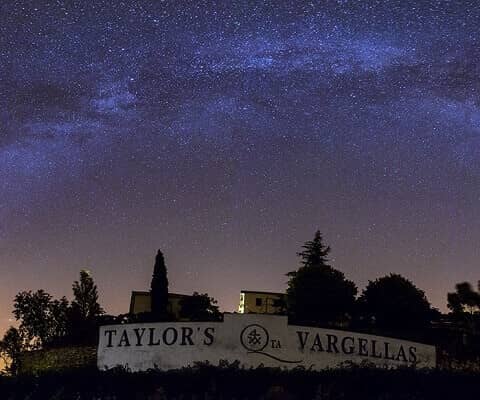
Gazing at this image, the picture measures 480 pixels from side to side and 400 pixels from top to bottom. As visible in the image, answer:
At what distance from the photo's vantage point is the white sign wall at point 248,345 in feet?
92.9

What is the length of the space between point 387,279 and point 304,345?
88.5 feet

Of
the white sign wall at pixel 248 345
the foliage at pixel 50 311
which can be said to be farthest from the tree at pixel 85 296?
the white sign wall at pixel 248 345

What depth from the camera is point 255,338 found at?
93.2ft

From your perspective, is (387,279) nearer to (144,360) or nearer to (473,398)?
(144,360)

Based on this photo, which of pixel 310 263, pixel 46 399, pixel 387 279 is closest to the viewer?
pixel 46 399

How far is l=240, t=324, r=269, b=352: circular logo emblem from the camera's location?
1116 inches

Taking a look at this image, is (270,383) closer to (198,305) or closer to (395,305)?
(395,305)

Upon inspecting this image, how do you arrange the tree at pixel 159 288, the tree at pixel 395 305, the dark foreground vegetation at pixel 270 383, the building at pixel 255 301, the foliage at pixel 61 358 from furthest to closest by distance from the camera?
the building at pixel 255 301, the tree at pixel 159 288, the tree at pixel 395 305, the foliage at pixel 61 358, the dark foreground vegetation at pixel 270 383

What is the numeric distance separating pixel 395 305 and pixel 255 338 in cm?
2439

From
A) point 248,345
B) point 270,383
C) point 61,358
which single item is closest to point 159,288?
point 61,358

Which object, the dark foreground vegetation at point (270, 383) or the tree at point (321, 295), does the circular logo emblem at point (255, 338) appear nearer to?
the dark foreground vegetation at point (270, 383)

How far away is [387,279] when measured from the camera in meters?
54.4

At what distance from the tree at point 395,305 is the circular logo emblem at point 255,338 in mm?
21060

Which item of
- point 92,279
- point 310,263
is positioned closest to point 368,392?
point 92,279
